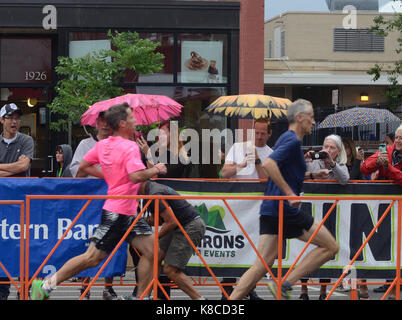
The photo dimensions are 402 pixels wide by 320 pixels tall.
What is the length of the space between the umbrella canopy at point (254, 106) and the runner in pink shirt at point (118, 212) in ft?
16.3

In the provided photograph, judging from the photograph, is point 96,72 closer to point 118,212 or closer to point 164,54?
point 164,54

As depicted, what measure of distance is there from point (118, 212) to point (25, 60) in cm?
1166

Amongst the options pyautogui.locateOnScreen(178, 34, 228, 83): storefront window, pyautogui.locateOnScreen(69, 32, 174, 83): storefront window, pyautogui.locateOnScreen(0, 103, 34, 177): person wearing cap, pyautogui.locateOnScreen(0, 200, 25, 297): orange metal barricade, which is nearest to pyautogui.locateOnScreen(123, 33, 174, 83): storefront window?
pyautogui.locateOnScreen(69, 32, 174, 83): storefront window

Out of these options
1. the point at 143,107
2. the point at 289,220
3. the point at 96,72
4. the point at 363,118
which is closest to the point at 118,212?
the point at 289,220

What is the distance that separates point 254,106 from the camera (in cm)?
1200

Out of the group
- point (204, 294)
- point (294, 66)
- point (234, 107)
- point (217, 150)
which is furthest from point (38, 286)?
point (294, 66)

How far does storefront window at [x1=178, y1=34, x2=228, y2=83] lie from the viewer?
1744 centimetres

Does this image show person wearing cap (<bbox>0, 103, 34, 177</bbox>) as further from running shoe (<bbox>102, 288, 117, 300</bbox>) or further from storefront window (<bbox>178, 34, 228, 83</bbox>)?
storefront window (<bbox>178, 34, 228, 83</bbox>)

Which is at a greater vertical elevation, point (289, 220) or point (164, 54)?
point (164, 54)

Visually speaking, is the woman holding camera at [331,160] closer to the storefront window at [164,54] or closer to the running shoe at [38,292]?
the running shoe at [38,292]

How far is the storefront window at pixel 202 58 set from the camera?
1744 cm

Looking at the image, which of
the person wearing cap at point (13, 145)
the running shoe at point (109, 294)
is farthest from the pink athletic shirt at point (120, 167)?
the person wearing cap at point (13, 145)

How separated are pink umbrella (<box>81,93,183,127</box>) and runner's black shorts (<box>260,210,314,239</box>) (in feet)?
12.2
